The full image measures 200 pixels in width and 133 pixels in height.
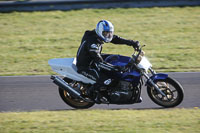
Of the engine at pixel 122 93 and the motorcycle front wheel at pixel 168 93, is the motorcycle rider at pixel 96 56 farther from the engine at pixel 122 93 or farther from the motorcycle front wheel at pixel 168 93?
the motorcycle front wheel at pixel 168 93

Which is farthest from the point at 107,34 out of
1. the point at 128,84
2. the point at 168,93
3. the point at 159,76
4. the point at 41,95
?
the point at 41,95

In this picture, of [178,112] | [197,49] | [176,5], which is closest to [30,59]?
[197,49]

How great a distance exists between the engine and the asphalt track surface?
1.82 feet

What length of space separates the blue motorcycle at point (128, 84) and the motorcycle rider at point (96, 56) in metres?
0.12

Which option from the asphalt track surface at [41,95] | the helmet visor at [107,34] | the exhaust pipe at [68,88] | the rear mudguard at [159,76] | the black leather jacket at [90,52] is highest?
the helmet visor at [107,34]

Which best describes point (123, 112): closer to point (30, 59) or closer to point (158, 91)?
point (158, 91)

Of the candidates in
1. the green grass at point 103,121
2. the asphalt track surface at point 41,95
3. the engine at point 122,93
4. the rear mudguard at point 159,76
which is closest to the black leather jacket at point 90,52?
the engine at point 122,93

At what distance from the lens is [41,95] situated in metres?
8.86

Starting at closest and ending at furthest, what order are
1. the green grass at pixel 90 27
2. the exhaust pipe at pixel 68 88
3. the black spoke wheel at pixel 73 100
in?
the exhaust pipe at pixel 68 88 → the black spoke wheel at pixel 73 100 → the green grass at pixel 90 27

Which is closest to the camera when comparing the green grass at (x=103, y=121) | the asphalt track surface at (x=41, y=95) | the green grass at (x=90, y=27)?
the green grass at (x=103, y=121)

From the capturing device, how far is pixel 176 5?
1647 centimetres

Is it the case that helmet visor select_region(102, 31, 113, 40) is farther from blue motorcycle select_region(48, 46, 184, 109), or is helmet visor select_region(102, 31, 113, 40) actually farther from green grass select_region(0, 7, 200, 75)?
green grass select_region(0, 7, 200, 75)

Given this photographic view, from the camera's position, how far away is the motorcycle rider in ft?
23.3

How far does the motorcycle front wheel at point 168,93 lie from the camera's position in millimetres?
7074
